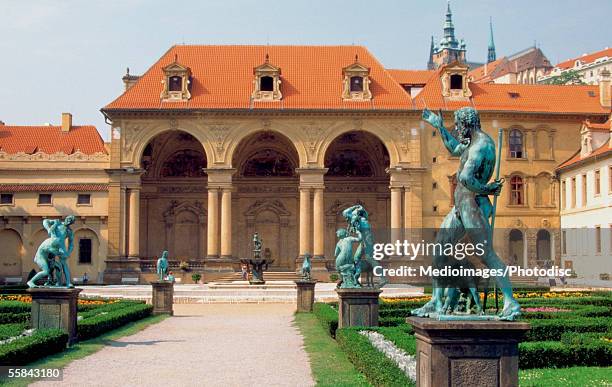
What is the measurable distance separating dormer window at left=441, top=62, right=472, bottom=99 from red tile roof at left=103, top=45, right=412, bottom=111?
108 inches

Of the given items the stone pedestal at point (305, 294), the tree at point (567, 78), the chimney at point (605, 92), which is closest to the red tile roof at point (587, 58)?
the tree at point (567, 78)

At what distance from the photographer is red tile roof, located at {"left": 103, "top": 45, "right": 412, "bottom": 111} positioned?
4938 centimetres

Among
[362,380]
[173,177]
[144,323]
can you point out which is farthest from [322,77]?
[362,380]

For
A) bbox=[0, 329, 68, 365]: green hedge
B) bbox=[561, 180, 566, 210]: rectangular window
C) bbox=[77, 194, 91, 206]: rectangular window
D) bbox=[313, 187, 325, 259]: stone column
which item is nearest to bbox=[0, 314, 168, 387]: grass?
bbox=[0, 329, 68, 365]: green hedge

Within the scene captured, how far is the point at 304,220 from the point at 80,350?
33538 millimetres

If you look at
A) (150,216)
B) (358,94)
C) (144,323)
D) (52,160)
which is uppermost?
(358,94)

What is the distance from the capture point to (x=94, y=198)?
52.2 meters

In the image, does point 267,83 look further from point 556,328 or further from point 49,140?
point 556,328

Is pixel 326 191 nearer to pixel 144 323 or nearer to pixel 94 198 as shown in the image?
pixel 94 198

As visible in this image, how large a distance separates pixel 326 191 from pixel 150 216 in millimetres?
11574

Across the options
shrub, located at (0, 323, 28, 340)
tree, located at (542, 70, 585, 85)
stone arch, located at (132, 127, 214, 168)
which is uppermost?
tree, located at (542, 70, 585, 85)

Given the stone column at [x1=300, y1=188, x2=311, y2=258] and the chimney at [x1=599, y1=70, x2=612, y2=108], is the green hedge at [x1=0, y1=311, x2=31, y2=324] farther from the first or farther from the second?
the chimney at [x1=599, y1=70, x2=612, y2=108]

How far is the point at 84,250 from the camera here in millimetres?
52312

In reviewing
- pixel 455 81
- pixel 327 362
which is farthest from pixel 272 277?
pixel 327 362
